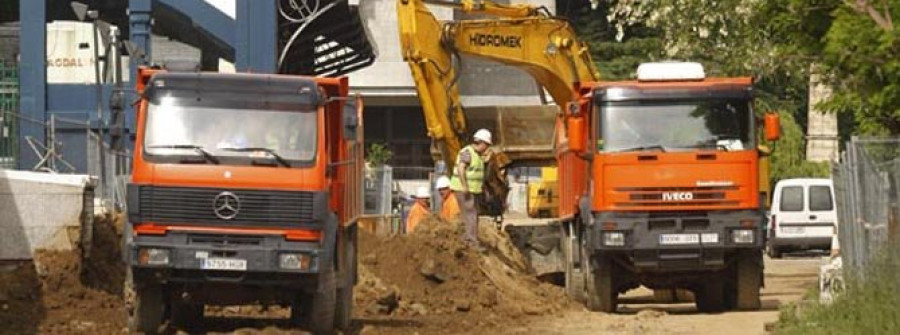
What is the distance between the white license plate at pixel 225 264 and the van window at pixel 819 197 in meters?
26.1

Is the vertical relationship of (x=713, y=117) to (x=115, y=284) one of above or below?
above

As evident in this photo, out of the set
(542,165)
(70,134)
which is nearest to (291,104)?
(542,165)

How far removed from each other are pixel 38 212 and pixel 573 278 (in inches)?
290

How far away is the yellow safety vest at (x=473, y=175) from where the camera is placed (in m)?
27.7

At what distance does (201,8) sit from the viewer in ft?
128

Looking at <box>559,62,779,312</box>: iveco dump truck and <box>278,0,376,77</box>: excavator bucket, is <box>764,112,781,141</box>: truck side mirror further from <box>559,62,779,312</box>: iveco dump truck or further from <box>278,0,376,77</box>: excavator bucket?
<box>278,0,376,77</box>: excavator bucket

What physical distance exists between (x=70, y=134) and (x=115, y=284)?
41.6 feet

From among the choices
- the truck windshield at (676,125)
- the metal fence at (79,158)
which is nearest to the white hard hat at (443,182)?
the metal fence at (79,158)

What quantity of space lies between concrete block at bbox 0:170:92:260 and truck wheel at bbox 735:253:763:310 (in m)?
8.04

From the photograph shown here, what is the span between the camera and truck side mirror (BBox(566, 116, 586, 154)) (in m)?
23.4

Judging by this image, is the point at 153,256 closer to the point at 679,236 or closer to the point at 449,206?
the point at 679,236

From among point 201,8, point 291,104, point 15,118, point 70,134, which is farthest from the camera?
point 201,8

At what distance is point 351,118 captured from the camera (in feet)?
63.8

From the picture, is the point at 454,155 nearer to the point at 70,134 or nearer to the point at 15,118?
the point at 15,118
